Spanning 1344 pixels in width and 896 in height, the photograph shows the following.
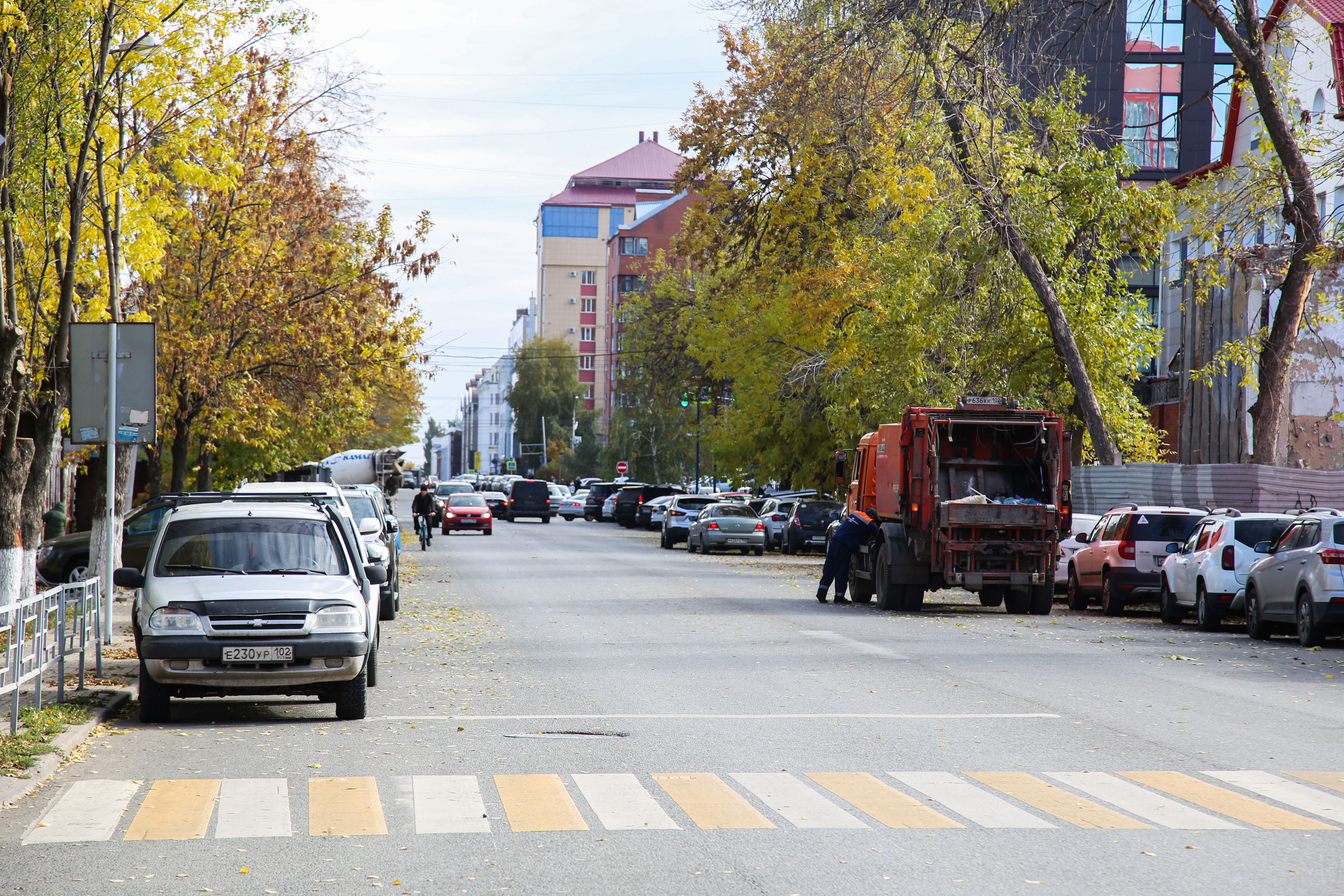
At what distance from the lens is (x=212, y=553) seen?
482 inches

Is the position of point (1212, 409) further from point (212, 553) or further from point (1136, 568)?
point (212, 553)

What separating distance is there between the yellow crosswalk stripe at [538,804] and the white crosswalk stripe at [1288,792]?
3795 millimetres

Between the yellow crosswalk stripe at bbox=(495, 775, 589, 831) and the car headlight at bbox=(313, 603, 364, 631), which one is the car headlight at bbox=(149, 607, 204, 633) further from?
the yellow crosswalk stripe at bbox=(495, 775, 589, 831)

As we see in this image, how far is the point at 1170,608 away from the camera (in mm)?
22156

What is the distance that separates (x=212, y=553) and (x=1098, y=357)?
23076mm

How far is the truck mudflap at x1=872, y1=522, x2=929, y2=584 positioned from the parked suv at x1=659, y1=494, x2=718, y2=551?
23.6 m

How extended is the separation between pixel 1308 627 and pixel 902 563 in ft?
21.8

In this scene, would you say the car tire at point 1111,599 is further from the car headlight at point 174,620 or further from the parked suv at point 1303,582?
the car headlight at point 174,620

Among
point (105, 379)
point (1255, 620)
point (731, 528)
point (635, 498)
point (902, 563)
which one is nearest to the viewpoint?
point (105, 379)

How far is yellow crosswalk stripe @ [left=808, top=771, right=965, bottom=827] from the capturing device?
7797 millimetres

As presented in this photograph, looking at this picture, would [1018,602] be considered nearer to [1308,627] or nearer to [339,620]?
[1308,627]

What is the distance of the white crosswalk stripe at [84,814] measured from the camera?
7488 millimetres

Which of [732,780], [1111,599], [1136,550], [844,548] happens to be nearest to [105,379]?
[732,780]

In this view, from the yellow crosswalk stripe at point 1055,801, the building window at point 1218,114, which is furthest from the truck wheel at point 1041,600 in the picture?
the building window at point 1218,114
